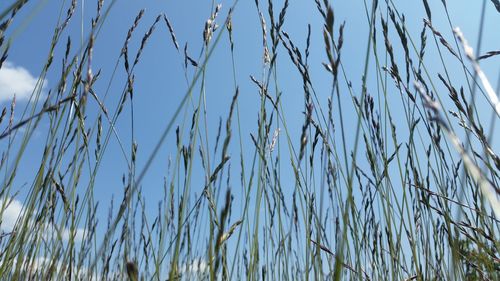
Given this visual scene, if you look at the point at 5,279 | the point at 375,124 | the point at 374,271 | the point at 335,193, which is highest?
the point at 375,124

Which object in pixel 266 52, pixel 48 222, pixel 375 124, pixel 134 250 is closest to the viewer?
pixel 375 124

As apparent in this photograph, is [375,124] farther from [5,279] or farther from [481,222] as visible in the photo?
[5,279]

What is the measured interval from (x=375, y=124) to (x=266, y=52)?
1.81 feet

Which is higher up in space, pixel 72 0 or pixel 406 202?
pixel 72 0

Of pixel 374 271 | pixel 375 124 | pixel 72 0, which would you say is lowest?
pixel 374 271

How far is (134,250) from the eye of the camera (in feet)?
8.68

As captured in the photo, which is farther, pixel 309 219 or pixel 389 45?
pixel 309 219

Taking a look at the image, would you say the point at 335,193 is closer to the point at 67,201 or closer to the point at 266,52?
the point at 266,52

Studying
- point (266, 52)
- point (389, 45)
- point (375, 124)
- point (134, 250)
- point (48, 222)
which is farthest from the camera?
point (134, 250)

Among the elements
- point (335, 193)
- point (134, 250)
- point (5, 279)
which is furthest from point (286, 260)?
point (134, 250)

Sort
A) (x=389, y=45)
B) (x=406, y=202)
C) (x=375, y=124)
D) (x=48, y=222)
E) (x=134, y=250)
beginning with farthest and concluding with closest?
(x=134, y=250) < (x=48, y=222) < (x=375, y=124) < (x=406, y=202) < (x=389, y=45)

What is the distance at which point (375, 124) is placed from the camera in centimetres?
159

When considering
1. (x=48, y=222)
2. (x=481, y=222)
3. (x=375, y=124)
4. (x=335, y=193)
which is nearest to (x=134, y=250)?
(x=48, y=222)

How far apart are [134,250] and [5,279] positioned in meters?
1.14
